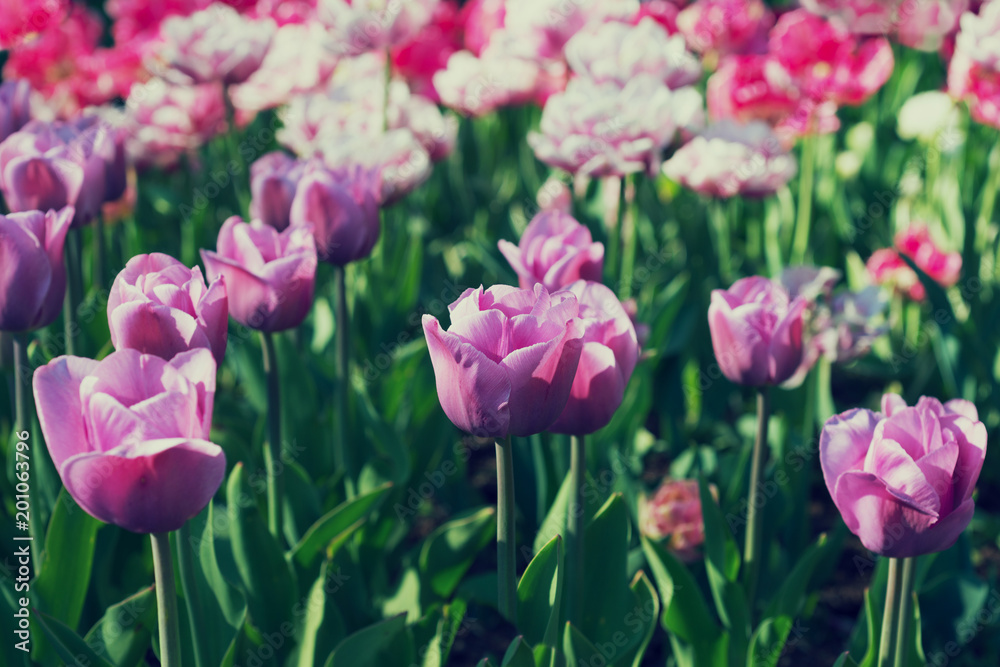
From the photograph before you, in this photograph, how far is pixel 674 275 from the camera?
2502mm

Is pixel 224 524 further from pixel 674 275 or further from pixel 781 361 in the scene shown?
pixel 674 275

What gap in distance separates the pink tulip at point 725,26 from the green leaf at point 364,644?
2.38 metres

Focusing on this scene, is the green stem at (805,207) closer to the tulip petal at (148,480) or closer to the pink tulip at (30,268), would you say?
the pink tulip at (30,268)

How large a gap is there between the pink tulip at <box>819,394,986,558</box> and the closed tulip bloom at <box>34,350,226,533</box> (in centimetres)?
59

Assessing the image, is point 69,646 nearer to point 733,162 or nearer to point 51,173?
point 51,173

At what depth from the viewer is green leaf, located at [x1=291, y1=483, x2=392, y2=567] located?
1.35 m

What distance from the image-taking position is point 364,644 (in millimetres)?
1125

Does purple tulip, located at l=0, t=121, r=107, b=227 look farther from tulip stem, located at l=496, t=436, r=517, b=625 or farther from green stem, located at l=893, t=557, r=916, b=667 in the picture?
green stem, located at l=893, t=557, r=916, b=667

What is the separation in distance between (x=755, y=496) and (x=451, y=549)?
1.56ft

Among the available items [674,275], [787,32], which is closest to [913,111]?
[787,32]

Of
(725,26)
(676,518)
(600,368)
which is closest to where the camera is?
(600,368)

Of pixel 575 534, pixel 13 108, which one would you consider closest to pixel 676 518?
pixel 575 534

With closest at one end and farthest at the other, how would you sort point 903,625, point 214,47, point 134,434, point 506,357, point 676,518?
point 134,434
point 506,357
point 903,625
point 676,518
point 214,47

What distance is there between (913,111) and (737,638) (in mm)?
2107
